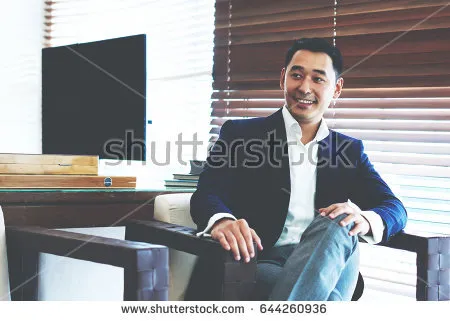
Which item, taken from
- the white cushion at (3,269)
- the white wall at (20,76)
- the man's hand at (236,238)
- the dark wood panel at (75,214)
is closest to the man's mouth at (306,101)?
the man's hand at (236,238)

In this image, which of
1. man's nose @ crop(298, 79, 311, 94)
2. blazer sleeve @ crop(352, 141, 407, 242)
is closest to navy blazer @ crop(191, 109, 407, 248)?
blazer sleeve @ crop(352, 141, 407, 242)

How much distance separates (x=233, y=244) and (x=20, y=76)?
2.04 m

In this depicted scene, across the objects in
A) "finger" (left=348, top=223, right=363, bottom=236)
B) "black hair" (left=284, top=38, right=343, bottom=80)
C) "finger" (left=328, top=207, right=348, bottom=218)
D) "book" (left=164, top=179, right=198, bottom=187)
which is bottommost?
"finger" (left=348, top=223, right=363, bottom=236)

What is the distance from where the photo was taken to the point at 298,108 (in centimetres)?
181

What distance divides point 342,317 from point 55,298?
979mm

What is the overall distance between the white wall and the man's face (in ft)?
5.66

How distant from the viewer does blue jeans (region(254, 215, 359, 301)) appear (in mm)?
1398

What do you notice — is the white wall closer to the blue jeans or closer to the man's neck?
the man's neck

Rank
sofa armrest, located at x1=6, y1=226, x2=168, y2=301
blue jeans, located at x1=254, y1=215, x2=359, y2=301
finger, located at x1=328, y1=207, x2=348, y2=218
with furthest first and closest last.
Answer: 1. finger, located at x1=328, y1=207, x2=348, y2=218
2. blue jeans, located at x1=254, y1=215, x2=359, y2=301
3. sofa armrest, located at x1=6, y1=226, x2=168, y2=301

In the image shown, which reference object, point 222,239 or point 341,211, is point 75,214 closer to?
point 222,239

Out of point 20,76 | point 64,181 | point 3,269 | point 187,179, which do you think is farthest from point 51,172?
point 20,76

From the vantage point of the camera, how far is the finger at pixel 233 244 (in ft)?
4.60

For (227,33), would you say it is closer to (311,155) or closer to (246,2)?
(246,2)

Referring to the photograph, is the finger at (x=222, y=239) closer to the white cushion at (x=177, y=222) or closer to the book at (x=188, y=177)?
the white cushion at (x=177, y=222)
